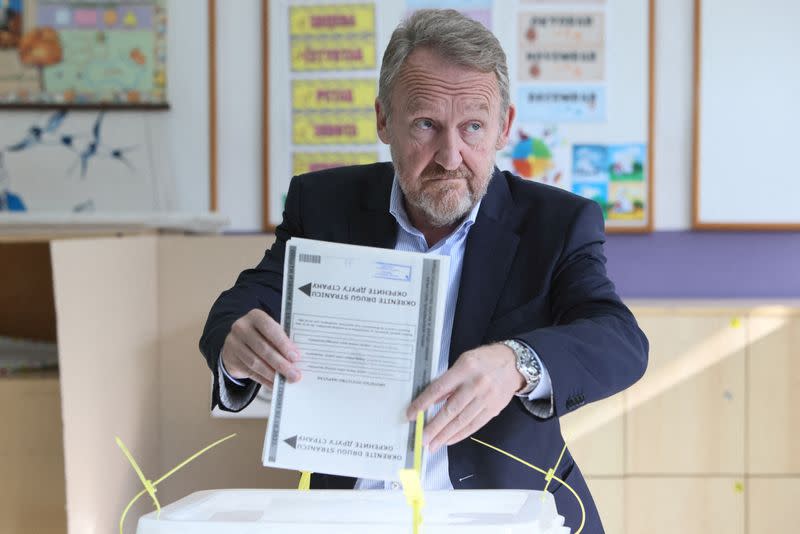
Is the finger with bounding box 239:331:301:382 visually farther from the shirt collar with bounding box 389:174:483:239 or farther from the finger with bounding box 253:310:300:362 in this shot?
the shirt collar with bounding box 389:174:483:239

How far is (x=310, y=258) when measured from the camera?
1143mm

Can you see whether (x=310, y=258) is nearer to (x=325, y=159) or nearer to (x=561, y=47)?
(x=325, y=159)

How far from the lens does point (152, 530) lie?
984mm

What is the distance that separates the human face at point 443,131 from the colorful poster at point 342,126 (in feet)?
4.26

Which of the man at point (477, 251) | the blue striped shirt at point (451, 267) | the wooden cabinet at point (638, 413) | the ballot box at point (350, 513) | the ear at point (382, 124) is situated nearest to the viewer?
the ballot box at point (350, 513)

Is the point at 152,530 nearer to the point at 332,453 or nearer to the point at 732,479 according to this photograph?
the point at 332,453

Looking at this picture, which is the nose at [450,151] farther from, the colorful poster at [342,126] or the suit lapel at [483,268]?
the colorful poster at [342,126]

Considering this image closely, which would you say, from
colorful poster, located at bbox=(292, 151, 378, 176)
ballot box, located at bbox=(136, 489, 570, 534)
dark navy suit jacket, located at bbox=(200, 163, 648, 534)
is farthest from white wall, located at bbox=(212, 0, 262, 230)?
ballot box, located at bbox=(136, 489, 570, 534)

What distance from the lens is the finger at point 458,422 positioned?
1112 millimetres

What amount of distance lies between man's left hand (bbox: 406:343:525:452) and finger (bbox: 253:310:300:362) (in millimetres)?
172

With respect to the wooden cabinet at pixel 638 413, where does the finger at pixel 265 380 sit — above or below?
above

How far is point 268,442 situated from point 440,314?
0.91ft

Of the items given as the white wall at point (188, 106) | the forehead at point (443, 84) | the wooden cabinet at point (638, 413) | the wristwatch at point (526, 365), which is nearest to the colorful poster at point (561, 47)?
the wooden cabinet at point (638, 413)

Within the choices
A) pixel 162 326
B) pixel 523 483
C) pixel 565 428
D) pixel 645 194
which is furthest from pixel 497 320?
pixel 645 194
